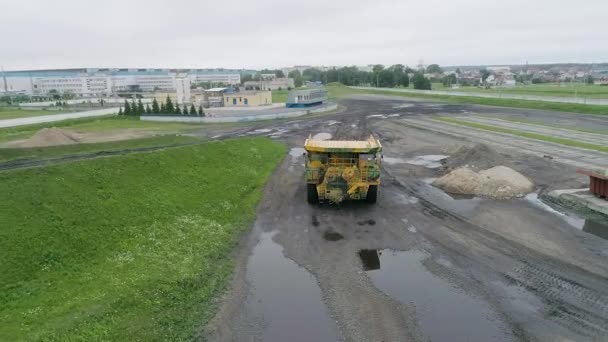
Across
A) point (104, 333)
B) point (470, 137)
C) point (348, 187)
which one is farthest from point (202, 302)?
point (470, 137)

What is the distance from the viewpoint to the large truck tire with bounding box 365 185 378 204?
68.6 feet

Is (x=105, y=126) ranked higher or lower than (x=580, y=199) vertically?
higher

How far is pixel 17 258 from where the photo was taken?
12844 millimetres

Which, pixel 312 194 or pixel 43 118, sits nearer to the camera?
pixel 312 194

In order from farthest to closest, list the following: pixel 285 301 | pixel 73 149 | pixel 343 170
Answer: pixel 73 149 → pixel 343 170 → pixel 285 301

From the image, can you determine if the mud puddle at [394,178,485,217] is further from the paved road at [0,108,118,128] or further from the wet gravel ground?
the paved road at [0,108,118,128]

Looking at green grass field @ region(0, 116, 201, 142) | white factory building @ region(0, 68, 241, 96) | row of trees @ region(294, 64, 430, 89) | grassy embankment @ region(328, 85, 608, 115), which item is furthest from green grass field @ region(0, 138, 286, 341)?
white factory building @ region(0, 68, 241, 96)

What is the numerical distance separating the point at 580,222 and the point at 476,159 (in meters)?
10.6

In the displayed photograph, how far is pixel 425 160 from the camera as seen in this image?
32438 millimetres

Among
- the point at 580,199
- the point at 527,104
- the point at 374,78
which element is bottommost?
the point at 580,199

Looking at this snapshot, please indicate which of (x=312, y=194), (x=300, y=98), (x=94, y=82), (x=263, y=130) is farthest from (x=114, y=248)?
(x=94, y=82)

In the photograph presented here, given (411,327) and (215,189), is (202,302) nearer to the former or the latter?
(411,327)

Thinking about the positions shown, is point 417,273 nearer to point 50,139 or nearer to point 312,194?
point 312,194

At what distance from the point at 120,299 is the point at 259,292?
12.3 ft
